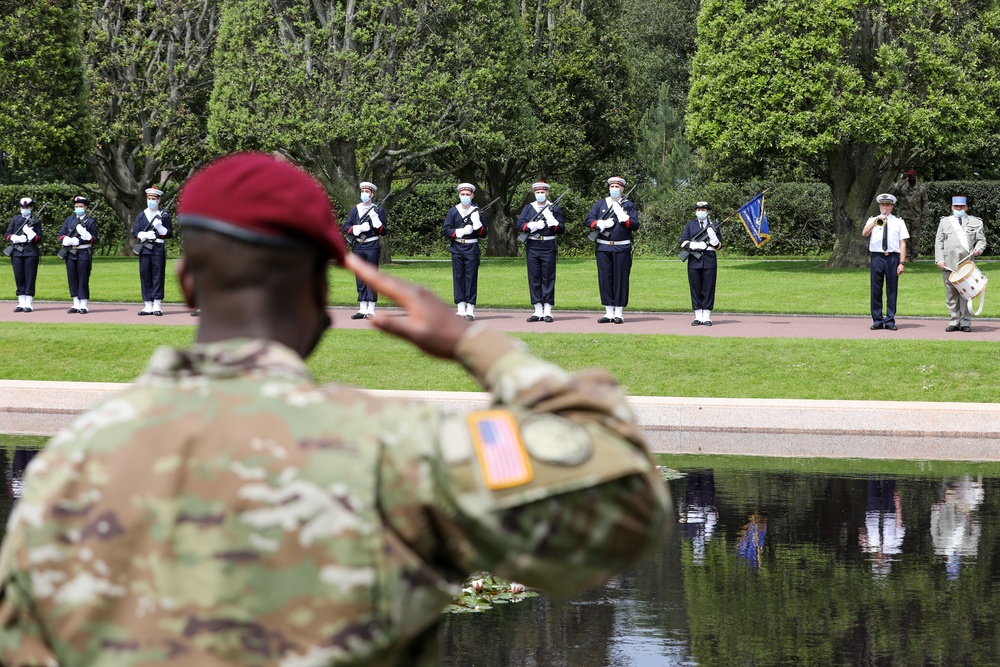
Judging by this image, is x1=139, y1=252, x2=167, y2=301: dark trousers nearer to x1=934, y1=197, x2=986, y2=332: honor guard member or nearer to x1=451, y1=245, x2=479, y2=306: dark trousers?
x1=451, y1=245, x2=479, y2=306: dark trousers

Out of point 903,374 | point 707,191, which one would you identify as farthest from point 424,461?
point 707,191

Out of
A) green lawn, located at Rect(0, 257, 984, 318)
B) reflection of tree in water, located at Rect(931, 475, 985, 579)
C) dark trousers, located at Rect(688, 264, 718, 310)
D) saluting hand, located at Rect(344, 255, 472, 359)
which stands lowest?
reflection of tree in water, located at Rect(931, 475, 985, 579)

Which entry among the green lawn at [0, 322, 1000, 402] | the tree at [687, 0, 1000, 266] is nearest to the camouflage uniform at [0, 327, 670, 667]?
the green lawn at [0, 322, 1000, 402]

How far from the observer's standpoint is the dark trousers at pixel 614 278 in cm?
1991

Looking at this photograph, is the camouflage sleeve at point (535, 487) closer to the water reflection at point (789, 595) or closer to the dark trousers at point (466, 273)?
the water reflection at point (789, 595)

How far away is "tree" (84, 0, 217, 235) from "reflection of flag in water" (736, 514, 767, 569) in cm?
3182

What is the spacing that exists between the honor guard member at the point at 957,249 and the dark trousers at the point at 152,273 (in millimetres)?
10608

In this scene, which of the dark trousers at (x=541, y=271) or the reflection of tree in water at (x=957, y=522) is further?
the dark trousers at (x=541, y=271)

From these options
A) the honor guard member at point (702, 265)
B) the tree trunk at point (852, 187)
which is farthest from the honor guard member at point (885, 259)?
the tree trunk at point (852, 187)

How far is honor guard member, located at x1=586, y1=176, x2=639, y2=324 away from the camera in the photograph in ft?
65.4

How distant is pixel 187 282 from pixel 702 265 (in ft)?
59.1

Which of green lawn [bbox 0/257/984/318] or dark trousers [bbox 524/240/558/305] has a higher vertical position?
dark trousers [bbox 524/240/558/305]

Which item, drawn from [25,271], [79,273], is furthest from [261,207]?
[25,271]

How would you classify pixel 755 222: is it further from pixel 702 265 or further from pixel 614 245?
pixel 702 265
